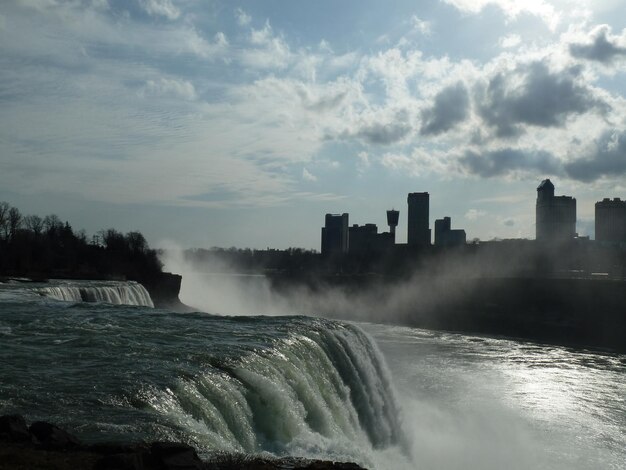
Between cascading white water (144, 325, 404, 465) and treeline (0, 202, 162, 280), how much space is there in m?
37.8

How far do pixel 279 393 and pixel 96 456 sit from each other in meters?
4.54

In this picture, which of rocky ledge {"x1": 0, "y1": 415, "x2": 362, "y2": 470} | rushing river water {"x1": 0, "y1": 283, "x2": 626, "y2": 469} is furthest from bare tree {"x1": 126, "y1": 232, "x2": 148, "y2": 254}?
rocky ledge {"x1": 0, "y1": 415, "x2": 362, "y2": 470}

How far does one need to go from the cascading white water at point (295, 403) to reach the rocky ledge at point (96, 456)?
0.89 meters

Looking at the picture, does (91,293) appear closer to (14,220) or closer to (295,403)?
(295,403)

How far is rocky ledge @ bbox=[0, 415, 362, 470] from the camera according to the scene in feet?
23.3

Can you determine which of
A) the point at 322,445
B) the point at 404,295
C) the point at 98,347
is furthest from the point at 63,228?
the point at 322,445

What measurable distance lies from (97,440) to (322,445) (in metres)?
4.30

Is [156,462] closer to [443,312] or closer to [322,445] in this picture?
[322,445]

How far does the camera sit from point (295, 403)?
1211cm

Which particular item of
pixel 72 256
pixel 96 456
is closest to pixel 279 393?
pixel 96 456

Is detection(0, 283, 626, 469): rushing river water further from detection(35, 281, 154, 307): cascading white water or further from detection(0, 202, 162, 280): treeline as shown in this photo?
detection(0, 202, 162, 280): treeline

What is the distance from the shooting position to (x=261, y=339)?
16.5 meters

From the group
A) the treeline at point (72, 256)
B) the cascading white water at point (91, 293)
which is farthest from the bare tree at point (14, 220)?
the cascading white water at point (91, 293)

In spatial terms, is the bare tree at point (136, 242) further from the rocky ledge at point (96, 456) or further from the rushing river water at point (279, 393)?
the rocky ledge at point (96, 456)
